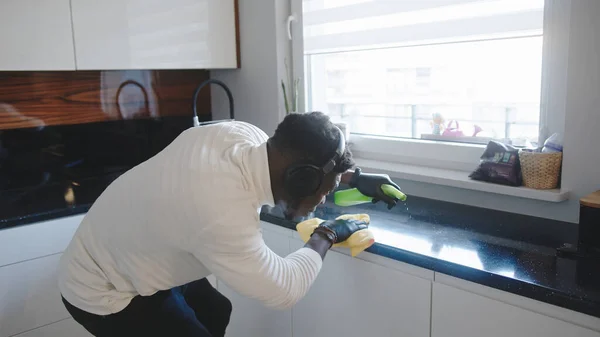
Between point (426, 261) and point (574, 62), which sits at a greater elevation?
point (574, 62)

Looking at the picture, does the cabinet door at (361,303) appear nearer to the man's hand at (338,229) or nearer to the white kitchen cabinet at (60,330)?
the man's hand at (338,229)

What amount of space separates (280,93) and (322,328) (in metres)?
1.12

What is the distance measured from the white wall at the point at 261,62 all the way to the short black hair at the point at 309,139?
1205 mm

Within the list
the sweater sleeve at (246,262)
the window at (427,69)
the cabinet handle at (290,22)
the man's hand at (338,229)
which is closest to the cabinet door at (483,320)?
the man's hand at (338,229)

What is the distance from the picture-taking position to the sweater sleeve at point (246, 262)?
1.13m

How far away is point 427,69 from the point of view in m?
1.97

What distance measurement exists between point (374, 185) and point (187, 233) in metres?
0.61

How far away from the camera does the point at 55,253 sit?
1.87m

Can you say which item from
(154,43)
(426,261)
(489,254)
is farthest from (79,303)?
(154,43)

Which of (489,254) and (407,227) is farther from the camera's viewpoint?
(407,227)

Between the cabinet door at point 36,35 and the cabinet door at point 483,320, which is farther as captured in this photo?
the cabinet door at point 36,35

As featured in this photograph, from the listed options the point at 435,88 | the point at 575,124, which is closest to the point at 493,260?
the point at 575,124

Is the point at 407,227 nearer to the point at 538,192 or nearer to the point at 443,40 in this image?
the point at 538,192

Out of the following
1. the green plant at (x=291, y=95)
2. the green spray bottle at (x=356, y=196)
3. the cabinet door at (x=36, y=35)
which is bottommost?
the green spray bottle at (x=356, y=196)
